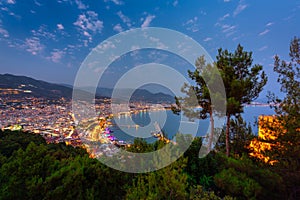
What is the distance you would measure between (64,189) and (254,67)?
7027 mm

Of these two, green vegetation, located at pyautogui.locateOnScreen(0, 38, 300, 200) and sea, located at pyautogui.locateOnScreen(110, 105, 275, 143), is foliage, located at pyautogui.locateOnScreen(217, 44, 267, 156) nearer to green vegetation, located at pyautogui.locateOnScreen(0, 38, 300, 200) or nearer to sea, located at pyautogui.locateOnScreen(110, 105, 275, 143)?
sea, located at pyautogui.locateOnScreen(110, 105, 275, 143)

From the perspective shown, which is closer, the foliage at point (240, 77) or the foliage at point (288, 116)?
the foliage at point (288, 116)

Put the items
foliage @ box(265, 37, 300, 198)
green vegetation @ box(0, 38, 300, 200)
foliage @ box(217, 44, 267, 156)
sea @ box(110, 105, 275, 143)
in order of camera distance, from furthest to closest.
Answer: sea @ box(110, 105, 275, 143) → foliage @ box(217, 44, 267, 156) → foliage @ box(265, 37, 300, 198) → green vegetation @ box(0, 38, 300, 200)

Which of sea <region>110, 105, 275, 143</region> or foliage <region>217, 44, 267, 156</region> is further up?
foliage <region>217, 44, 267, 156</region>

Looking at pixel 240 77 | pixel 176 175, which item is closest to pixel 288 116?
pixel 240 77

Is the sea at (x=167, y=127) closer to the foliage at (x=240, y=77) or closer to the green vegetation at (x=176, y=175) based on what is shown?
the foliage at (x=240, y=77)

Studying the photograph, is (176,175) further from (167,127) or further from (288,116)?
(167,127)

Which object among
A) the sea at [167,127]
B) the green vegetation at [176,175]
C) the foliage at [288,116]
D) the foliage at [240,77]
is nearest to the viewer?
the green vegetation at [176,175]

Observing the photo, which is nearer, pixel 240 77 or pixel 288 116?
pixel 288 116

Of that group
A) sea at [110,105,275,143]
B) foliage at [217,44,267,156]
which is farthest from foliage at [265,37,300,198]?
foliage at [217,44,267,156]

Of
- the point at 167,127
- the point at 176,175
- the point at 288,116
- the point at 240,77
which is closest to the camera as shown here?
the point at 176,175

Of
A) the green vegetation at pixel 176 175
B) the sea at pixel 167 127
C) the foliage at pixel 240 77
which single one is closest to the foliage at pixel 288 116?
the green vegetation at pixel 176 175

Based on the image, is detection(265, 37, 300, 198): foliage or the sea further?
the sea

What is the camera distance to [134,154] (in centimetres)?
308
